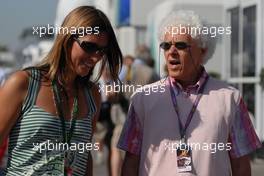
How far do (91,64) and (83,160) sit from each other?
0.46 meters

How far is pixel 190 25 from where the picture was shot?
338 centimetres

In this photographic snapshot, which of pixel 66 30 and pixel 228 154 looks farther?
pixel 228 154

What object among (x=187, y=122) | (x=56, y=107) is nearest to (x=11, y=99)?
(x=56, y=107)

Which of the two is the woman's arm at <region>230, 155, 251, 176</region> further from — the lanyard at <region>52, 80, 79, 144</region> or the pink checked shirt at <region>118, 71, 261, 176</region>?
the lanyard at <region>52, 80, 79, 144</region>

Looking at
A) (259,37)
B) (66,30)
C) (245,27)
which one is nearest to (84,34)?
(66,30)

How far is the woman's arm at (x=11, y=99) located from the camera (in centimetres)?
298

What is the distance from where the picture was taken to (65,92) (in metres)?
3.18

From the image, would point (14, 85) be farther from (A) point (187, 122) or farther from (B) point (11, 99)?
(A) point (187, 122)

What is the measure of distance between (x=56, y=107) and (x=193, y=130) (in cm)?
71

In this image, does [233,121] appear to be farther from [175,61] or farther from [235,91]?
[175,61]

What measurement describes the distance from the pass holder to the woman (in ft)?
1.48

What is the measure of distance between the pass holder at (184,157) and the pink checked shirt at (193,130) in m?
0.02

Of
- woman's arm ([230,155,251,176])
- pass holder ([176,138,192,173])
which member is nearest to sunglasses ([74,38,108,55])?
pass holder ([176,138,192,173])

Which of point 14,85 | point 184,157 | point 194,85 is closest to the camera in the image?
point 14,85
